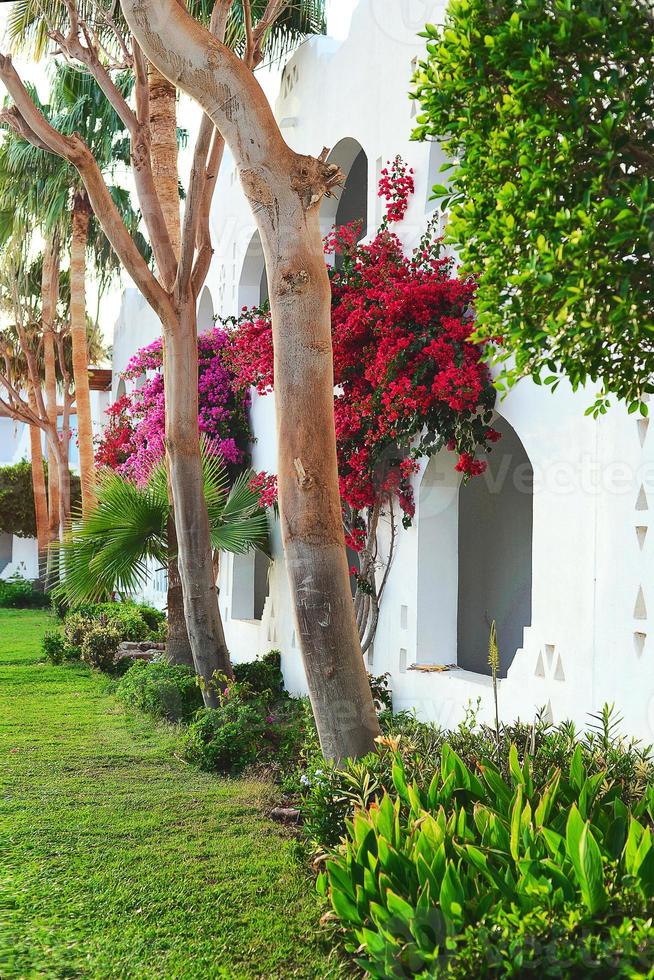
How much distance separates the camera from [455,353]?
6.41 m

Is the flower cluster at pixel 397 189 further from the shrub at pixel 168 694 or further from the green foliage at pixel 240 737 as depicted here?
the shrub at pixel 168 694

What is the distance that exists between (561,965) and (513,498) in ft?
22.3

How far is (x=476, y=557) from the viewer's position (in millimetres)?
9664

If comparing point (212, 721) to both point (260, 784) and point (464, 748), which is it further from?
point (464, 748)

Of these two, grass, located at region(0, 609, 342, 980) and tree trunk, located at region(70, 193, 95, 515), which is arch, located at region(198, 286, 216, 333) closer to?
tree trunk, located at region(70, 193, 95, 515)

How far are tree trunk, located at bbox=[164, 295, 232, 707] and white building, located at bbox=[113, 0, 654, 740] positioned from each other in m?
1.47

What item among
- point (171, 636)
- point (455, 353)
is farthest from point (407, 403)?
point (171, 636)

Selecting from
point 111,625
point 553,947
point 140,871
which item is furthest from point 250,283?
point 553,947

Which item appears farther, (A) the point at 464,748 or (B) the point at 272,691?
(B) the point at 272,691

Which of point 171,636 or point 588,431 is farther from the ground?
point 588,431

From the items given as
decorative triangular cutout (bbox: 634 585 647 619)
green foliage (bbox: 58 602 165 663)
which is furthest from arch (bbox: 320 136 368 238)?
green foliage (bbox: 58 602 165 663)

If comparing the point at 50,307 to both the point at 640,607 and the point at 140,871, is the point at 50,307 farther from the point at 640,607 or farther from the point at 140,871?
the point at 640,607

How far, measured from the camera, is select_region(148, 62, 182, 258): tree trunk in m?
10.6

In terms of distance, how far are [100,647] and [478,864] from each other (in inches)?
414
